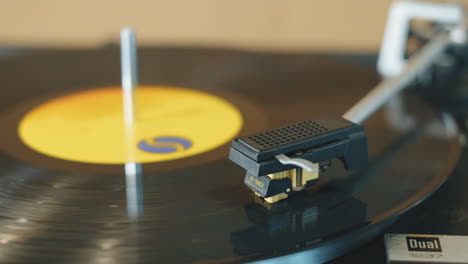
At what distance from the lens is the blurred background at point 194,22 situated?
1.68 metres

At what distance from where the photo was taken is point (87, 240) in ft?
2.04

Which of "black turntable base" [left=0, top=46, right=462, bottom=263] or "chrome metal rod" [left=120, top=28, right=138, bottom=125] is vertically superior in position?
"chrome metal rod" [left=120, top=28, right=138, bottom=125]

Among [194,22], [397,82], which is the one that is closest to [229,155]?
[397,82]

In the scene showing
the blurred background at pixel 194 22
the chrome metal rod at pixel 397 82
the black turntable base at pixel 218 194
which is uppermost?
the blurred background at pixel 194 22

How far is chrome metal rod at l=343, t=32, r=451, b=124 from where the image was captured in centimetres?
82

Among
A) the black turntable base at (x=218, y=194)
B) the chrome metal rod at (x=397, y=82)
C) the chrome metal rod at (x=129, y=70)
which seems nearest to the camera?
the black turntable base at (x=218, y=194)

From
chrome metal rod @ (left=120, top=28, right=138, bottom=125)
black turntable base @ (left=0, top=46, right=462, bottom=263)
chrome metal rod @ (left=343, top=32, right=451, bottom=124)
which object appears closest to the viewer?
black turntable base @ (left=0, top=46, right=462, bottom=263)

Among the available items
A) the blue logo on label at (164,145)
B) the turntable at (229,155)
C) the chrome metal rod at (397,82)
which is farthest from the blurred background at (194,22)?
the blue logo on label at (164,145)

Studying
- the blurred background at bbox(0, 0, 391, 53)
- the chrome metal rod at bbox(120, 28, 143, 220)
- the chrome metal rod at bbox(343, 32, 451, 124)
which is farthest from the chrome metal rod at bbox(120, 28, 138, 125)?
the blurred background at bbox(0, 0, 391, 53)

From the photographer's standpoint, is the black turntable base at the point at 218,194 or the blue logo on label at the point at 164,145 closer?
the black turntable base at the point at 218,194

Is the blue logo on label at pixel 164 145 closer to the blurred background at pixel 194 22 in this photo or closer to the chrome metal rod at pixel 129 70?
the chrome metal rod at pixel 129 70

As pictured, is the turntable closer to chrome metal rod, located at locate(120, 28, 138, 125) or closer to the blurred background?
chrome metal rod, located at locate(120, 28, 138, 125)

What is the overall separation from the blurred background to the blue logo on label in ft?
2.63

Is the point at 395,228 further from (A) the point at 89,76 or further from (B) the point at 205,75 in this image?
(A) the point at 89,76
